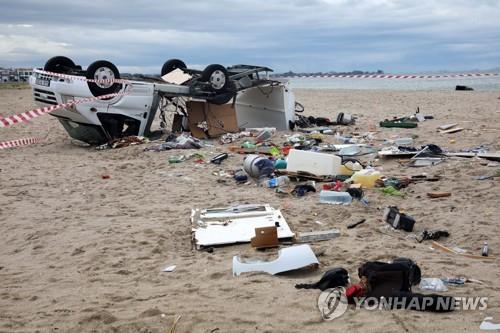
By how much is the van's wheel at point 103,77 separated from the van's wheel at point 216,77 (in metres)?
1.89

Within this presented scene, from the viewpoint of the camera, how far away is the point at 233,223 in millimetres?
5500

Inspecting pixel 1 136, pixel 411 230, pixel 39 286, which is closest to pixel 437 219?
pixel 411 230

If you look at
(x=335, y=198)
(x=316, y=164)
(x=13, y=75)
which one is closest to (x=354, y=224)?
(x=335, y=198)

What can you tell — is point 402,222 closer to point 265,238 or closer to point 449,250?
point 449,250

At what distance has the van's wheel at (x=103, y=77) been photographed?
10.6 m

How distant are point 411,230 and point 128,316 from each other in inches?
121

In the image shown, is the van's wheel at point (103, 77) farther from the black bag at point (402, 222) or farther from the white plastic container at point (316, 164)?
the black bag at point (402, 222)

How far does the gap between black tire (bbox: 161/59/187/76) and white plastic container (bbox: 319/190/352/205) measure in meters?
7.77

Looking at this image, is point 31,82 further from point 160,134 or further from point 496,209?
point 496,209

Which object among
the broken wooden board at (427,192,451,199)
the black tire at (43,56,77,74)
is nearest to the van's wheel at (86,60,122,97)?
the black tire at (43,56,77,74)

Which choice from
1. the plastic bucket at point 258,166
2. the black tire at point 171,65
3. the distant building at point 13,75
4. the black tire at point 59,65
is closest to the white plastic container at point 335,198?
the plastic bucket at point 258,166

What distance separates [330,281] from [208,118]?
8876 millimetres

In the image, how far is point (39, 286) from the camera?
3.98 meters

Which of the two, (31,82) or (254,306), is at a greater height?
(31,82)
